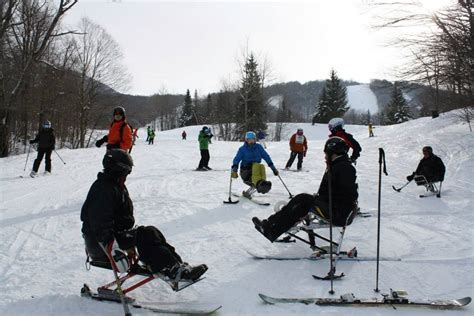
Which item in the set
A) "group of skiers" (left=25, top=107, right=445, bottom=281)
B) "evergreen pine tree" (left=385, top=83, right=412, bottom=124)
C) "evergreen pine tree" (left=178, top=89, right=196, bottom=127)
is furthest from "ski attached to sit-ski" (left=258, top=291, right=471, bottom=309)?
"evergreen pine tree" (left=178, top=89, right=196, bottom=127)

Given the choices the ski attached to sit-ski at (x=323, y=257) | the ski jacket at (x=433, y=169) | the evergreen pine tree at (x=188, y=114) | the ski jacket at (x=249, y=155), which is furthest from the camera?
the evergreen pine tree at (x=188, y=114)

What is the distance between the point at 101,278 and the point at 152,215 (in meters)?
3.07

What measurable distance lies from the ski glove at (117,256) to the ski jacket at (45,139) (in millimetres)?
10268

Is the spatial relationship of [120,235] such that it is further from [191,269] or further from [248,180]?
[248,180]

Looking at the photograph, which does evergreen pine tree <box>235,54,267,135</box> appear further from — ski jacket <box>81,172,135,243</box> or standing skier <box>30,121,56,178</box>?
ski jacket <box>81,172,135,243</box>

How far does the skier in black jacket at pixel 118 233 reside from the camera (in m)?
3.64

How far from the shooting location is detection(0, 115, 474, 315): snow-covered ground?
13.4ft

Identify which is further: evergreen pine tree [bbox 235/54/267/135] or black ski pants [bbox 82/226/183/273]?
evergreen pine tree [bbox 235/54/267/135]

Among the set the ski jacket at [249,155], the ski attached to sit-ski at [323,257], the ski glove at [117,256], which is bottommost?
the ski attached to sit-ski at [323,257]

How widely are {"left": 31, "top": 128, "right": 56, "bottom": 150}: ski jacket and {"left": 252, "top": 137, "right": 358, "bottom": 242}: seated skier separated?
33.4ft

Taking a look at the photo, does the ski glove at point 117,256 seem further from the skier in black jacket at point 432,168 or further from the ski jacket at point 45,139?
the ski jacket at point 45,139

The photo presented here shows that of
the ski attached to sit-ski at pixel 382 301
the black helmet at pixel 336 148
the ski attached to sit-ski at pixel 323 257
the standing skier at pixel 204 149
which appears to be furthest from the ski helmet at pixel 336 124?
the standing skier at pixel 204 149

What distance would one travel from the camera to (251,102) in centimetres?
5022

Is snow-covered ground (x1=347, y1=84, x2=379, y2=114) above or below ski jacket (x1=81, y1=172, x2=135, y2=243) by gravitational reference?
above
